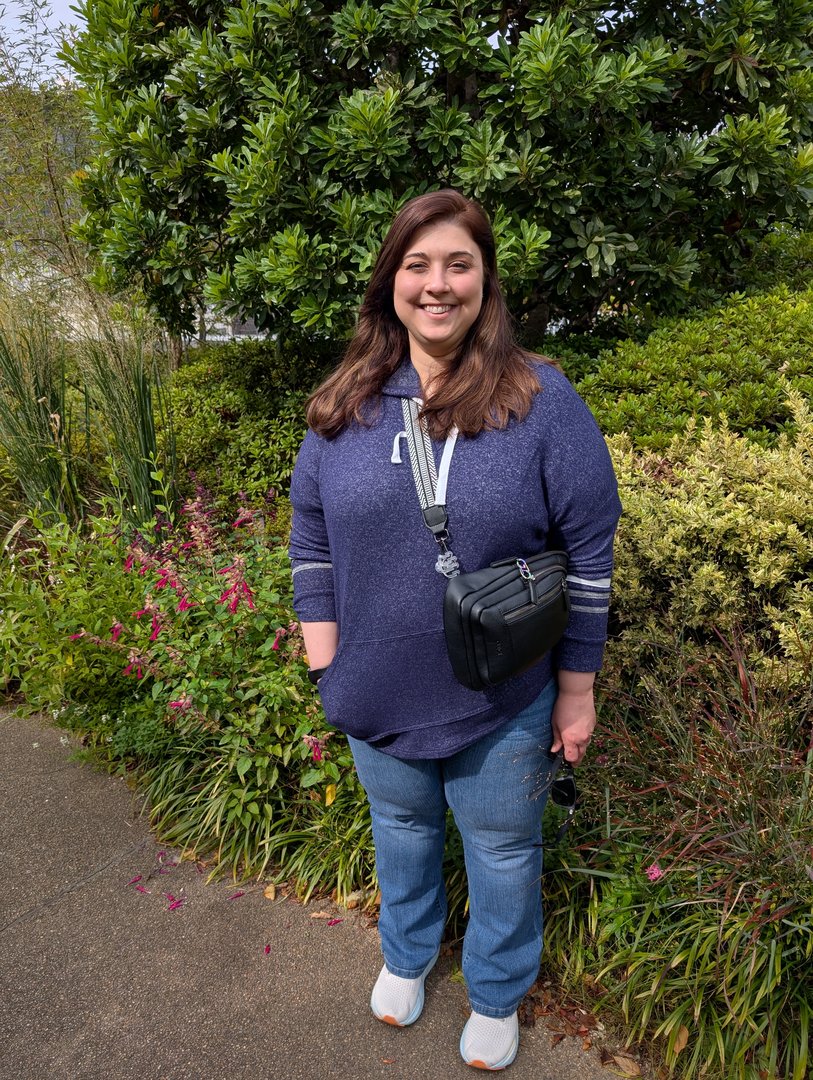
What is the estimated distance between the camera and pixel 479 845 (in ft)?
6.20

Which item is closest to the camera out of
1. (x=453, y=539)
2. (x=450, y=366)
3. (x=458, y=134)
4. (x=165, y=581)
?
(x=453, y=539)

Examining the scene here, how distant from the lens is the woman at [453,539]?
163 cm

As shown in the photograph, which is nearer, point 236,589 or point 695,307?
point 236,589

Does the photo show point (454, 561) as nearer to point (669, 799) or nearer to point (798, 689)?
point (669, 799)

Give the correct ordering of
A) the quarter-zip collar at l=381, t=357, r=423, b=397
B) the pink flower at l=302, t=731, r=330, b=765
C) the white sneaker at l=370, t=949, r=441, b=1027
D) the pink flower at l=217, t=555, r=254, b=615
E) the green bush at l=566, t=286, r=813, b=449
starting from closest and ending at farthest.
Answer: the quarter-zip collar at l=381, t=357, r=423, b=397, the white sneaker at l=370, t=949, r=441, b=1027, the pink flower at l=302, t=731, r=330, b=765, the pink flower at l=217, t=555, r=254, b=615, the green bush at l=566, t=286, r=813, b=449

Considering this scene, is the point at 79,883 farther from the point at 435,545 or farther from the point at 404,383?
the point at 404,383

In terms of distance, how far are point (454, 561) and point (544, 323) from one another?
3.29 meters

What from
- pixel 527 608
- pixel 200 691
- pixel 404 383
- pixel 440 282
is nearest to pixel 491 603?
pixel 527 608

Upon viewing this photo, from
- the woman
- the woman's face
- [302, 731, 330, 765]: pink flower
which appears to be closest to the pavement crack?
[302, 731, 330, 765]: pink flower

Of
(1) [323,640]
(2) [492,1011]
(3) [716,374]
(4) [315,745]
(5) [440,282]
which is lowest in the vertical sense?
(2) [492,1011]

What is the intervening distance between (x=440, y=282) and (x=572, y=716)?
1039 millimetres

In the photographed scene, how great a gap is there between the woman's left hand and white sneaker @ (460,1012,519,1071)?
2.62ft

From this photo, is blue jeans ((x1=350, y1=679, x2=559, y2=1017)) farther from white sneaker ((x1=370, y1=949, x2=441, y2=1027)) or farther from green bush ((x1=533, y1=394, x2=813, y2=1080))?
green bush ((x1=533, y1=394, x2=813, y2=1080))

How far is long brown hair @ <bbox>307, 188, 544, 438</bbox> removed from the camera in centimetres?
165
